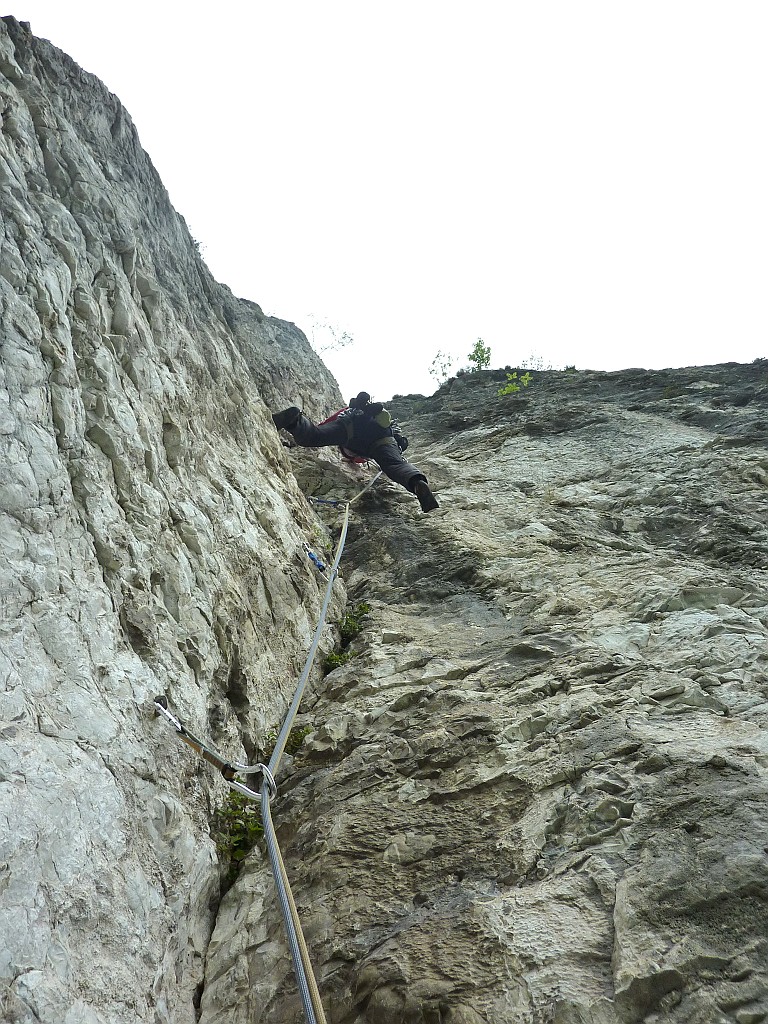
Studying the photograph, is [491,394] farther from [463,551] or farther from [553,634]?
[553,634]

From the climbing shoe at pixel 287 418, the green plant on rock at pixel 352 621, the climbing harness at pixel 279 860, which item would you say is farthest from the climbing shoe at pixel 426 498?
the climbing harness at pixel 279 860

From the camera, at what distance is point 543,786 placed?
370 centimetres

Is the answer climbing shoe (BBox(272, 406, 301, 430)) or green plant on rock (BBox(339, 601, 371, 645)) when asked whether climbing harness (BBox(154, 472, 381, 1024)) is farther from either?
climbing shoe (BBox(272, 406, 301, 430))

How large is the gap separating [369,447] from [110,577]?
20.7ft

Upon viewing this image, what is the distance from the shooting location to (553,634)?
5.22 m

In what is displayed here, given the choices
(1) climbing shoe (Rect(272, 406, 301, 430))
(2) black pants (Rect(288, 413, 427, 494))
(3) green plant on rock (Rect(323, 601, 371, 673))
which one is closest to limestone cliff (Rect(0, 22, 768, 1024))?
(3) green plant on rock (Rect(323, 601, 371, 673))

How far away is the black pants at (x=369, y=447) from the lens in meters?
8.95

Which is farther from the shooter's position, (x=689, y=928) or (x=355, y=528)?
(x=355, y=528)

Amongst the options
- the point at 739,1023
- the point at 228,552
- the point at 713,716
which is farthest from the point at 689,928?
the point at 228,552

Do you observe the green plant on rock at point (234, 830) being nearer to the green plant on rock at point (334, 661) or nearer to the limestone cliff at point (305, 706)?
the limestone cliff at point (305, 706)

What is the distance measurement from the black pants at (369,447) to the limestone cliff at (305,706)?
172 cm

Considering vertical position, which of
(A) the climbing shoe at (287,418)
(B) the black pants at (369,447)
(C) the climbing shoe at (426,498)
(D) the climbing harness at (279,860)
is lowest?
(D) the climbing harness at (279,860)

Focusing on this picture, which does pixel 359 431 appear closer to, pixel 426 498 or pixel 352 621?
pixel 426 498

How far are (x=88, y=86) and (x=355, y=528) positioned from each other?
5463mm
